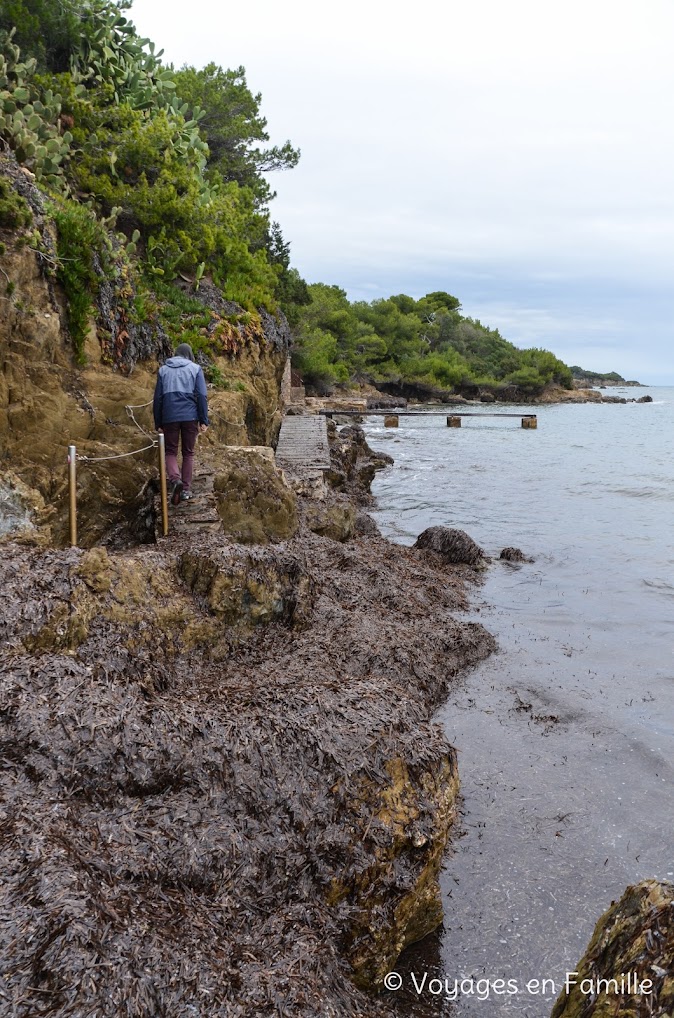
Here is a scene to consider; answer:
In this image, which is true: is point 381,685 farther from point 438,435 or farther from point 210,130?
point 438,435

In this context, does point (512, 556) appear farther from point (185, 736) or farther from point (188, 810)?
point (188, 810)

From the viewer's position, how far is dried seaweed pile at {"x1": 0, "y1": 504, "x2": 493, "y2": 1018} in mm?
2451

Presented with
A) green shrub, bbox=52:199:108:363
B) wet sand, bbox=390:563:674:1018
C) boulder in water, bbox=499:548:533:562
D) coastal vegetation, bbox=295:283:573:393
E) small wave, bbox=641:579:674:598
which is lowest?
wet sand, bbox=390:563:674:1018

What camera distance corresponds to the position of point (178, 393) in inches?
289

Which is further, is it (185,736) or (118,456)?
(118,456)

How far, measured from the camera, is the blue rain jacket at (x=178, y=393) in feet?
24.0

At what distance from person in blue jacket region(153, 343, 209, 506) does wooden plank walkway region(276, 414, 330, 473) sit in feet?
11.1

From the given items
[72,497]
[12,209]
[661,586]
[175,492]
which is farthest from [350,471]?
[72,497]

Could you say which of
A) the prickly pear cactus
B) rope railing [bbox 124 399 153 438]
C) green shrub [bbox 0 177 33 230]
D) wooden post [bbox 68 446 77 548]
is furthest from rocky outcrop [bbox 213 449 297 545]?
the prickly pear cactus

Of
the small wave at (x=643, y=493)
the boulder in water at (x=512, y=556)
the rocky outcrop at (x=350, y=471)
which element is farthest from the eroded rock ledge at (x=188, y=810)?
the small wave at (x=643, y=493)

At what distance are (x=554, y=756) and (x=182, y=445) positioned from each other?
480 centimetres

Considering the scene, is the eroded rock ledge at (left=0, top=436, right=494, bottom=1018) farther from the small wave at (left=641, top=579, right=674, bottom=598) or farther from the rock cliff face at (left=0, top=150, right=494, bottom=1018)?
the small wave at (left=641, top=579, right=674, bottom=598)

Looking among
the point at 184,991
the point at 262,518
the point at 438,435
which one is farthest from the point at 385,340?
the point at 184,991

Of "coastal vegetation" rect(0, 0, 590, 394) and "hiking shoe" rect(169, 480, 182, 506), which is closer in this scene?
"hiking shoe" rect(169, 480, 182, 506)
